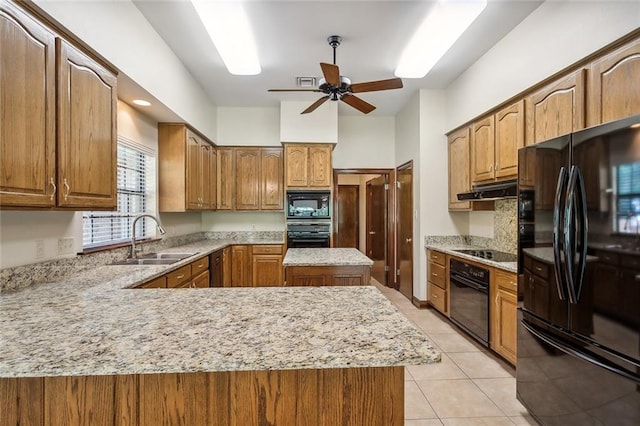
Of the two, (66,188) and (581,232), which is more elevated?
(66,188)

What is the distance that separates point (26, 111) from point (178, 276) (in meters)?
1.61

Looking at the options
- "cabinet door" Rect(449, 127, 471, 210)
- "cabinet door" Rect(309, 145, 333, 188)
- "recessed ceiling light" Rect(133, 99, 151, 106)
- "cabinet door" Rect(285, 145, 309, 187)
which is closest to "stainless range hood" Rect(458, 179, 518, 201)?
"cabinet door" Rect(449, 127, 471, 210)

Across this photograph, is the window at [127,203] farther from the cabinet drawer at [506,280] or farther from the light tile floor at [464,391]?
the cabinet drawer at [506,280]

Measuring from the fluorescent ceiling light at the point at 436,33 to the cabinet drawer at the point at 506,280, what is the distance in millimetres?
2032

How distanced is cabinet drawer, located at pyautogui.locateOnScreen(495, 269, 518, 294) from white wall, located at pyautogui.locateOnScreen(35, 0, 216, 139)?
340cm

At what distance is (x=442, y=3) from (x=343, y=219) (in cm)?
558

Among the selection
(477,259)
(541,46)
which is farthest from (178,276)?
(541,46)

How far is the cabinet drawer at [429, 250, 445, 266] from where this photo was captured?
148 inches

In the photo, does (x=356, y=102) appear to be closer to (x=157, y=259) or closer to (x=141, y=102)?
(x=141, y=102)

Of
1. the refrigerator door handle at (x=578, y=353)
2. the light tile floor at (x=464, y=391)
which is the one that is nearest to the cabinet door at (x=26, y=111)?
the light tile floor at (x=464, y=391)

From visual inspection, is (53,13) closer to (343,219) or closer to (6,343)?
(6,343)

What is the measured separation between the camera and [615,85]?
74.1 inches

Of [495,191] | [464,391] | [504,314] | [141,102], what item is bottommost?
[464,391]

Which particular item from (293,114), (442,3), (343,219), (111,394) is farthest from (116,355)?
(343,219)
